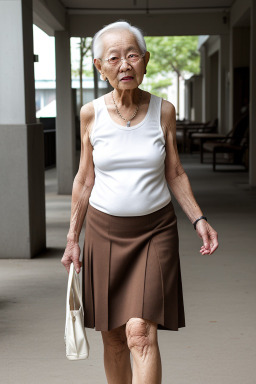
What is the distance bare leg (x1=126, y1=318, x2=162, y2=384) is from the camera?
2.71 metres

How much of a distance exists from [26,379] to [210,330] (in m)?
1.34

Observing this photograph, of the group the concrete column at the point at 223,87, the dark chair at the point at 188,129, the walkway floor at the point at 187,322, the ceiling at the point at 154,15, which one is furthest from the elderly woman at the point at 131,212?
the dark chair at the point at 188,129

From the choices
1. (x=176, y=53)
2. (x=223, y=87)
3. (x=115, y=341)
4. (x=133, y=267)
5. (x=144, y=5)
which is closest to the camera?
(x=133, y=267)

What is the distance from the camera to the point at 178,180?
2.97 metres

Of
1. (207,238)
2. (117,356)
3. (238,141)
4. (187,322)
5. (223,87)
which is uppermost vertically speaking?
(223,87)

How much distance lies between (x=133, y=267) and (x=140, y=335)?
27 centimetres

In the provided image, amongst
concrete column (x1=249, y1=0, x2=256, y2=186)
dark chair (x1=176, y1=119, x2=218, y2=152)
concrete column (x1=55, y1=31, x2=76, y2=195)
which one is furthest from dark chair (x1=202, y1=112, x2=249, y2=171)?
dark chair (x1=176, y1=119, x2=218, y2=152)

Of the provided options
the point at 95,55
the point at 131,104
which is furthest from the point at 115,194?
the point at 95,55

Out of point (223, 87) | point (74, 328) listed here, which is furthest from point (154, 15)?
point (74, 328)

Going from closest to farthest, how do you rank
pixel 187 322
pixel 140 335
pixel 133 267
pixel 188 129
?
pixel 140 335 < pixel 133 267 < pixel 187 322 < pixel 188 129

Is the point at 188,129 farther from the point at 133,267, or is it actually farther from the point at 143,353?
the point at 143,353

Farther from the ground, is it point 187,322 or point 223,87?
point 223,87

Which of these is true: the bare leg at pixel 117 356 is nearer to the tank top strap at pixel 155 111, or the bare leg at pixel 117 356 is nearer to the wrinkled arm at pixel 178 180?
the wrinkled arm at pixel 178 180

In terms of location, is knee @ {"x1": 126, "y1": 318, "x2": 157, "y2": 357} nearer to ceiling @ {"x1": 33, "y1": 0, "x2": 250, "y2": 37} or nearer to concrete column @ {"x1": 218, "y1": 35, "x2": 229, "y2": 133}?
ceiling @ {"x1": 33, "y1": 0, "x2": 250, "y2": 37}
